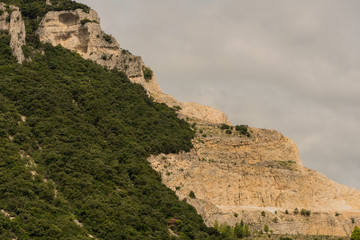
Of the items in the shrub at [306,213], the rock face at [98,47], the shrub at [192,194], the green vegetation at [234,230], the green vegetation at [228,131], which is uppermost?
the rock face at [98,47]

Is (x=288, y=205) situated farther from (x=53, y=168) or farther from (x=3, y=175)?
(x=3, y=175)

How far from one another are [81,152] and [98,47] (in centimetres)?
2966

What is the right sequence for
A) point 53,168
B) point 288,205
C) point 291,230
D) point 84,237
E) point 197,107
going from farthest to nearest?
1. point 197,107
2. point 288,205
3. point 291,230
4. point 53,168
5. point 84,237

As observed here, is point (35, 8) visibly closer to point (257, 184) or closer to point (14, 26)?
point (14, 26)

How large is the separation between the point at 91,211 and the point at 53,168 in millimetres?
6681

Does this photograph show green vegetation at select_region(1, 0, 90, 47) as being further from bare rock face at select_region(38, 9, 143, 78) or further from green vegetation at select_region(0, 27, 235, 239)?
green vegetation at select_region(0, 27, 235, 239)

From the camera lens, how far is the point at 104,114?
240 feet

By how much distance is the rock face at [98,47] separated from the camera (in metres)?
87.2

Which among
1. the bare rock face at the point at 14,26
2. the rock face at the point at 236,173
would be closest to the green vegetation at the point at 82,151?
the bare rock face at the point at 14,26

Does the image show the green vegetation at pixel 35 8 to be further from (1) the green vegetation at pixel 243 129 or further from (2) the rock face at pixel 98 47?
(1) the green vegetation at pixel 243 129

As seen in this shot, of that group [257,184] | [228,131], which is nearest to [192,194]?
[257,184]

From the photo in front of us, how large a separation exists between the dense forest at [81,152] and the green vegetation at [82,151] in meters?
0.12

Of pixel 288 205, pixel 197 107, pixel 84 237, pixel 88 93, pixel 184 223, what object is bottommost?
pixel 84 237

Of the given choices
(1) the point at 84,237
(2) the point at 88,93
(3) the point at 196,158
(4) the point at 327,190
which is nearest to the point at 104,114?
(2) the point at 88,93
